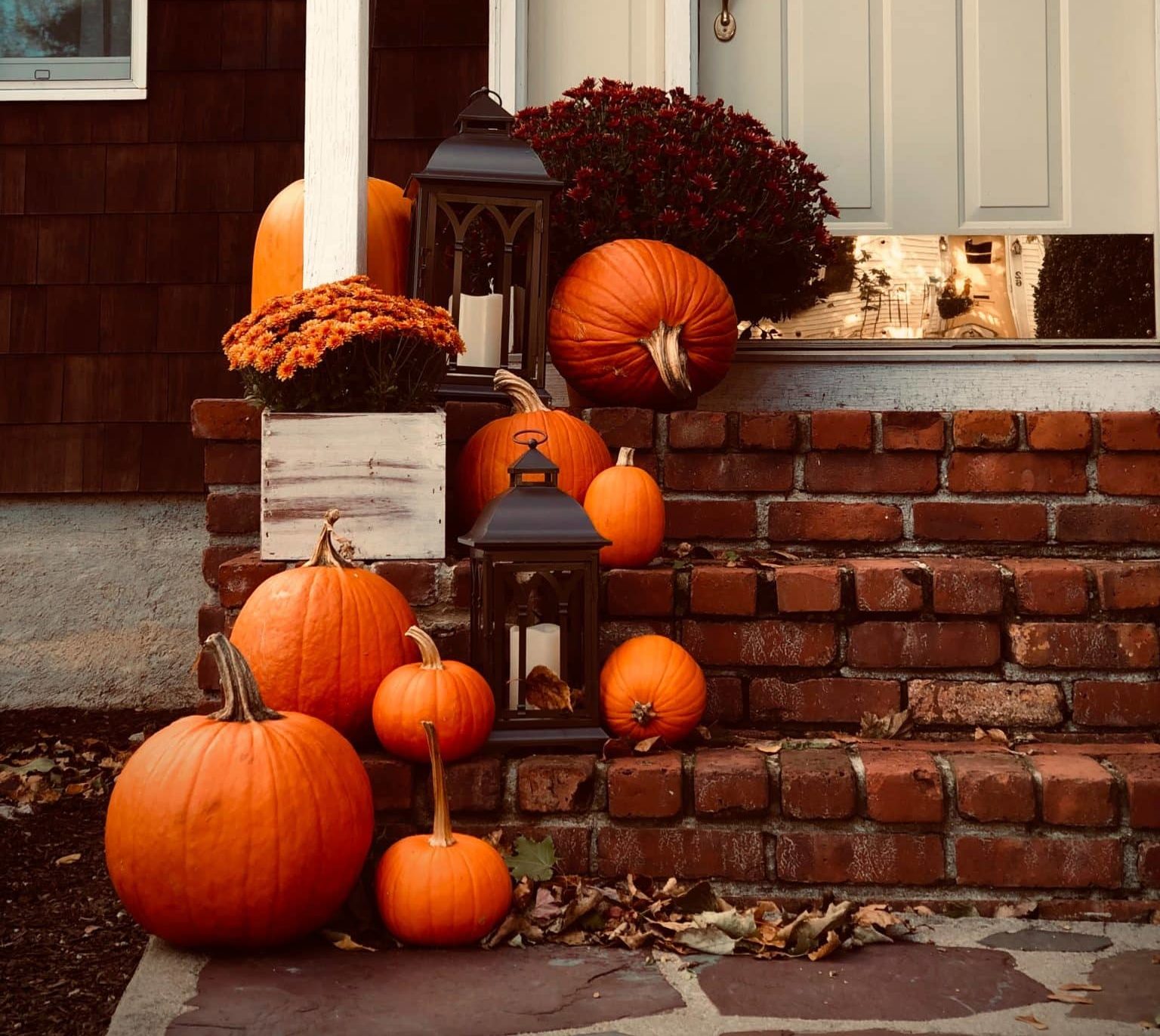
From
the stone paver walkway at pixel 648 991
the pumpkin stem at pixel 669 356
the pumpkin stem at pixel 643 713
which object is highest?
the pumpkin stem at pixel 669 356

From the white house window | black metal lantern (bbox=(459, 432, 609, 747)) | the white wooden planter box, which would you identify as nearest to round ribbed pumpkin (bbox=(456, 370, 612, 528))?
the white wooden planter box

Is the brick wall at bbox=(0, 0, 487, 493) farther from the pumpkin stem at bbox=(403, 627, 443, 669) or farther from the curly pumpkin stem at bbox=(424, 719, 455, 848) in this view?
the curly pumpkin stem at bbox=(424, 719, 455, 848)

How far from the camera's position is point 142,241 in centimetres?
355

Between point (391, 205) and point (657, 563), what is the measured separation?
3.51ft

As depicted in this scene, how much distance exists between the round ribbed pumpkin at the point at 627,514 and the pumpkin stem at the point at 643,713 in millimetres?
332

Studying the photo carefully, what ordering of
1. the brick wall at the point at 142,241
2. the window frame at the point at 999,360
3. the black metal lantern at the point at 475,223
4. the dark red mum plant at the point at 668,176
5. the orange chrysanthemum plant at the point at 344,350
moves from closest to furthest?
1. the orange chrysanthemum plant at the point at 344,350
2. the black metal lantern at the point at 475,223
3. the dark red mum plant at the point at 668,176
4. the window frame at the point at 999,360
5. the brick wall at the point at 142,241

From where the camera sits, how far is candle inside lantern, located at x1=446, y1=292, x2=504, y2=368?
2484 mm

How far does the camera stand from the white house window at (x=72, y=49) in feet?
11.7

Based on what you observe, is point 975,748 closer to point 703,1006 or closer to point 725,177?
point 703,1006

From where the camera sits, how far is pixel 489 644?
192 centimetres

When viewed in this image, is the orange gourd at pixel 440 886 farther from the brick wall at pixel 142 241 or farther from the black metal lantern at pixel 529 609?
the brick wall at pixel 142 241

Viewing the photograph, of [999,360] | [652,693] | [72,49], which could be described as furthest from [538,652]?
[72,49]

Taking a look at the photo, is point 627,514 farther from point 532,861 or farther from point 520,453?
point 532,861

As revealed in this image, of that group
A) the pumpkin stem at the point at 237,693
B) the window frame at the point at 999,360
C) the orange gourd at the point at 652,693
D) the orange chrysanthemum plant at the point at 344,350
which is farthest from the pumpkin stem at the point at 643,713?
the window frame at the point at 999,360
